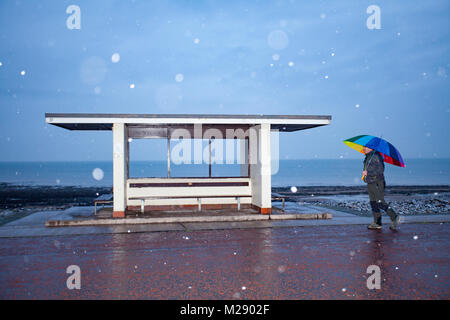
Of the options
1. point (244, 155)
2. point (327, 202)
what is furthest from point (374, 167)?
point (327, 202)

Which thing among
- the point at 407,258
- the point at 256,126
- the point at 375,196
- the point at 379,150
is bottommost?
the point at 407,258

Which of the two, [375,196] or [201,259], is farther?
[375,196]

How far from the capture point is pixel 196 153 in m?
14.4

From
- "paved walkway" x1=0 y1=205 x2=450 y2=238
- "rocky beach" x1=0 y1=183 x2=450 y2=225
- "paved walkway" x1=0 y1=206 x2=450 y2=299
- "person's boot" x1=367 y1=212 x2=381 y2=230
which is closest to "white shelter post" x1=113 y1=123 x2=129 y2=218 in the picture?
"paved walkway" x1=0 y1=205 x2=450 y2=238

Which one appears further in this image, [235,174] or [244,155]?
[235,174]

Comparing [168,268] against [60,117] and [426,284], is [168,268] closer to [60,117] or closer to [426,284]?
[426,284]

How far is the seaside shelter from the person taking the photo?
1080 centimetres

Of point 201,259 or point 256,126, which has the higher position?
point 256,126

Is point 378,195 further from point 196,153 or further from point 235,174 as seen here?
point 235,174

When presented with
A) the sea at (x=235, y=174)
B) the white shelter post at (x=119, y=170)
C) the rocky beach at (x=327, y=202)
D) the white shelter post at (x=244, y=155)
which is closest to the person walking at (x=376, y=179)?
the rocky beach at (x=327, y=202)

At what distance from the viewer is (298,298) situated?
184 inches

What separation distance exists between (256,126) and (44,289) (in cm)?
828

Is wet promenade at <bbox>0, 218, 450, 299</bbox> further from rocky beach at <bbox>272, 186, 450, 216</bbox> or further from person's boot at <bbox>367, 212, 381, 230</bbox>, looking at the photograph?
rocky beach at <bbox>272, 186, 450, 216</bbox>
